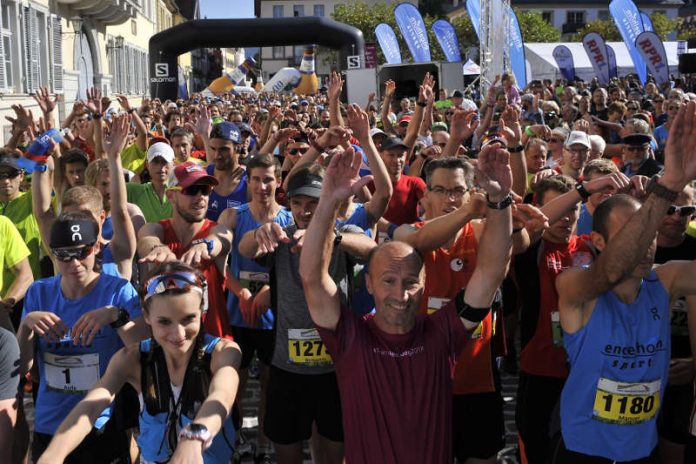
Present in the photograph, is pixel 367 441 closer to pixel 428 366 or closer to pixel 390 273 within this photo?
pixel 428 366

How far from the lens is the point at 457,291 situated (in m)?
3.64

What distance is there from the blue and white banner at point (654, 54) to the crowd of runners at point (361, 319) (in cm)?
1666

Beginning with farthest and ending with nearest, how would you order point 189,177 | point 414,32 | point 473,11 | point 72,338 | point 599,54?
point 414,32
point 599,54
point 473,11
point 189,177
point 72,338

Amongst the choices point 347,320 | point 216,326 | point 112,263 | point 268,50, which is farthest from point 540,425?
point 268,50

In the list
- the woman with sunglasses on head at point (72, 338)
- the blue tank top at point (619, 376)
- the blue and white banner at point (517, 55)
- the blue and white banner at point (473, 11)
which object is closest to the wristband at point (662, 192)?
the blue tank top at point (619, 376)

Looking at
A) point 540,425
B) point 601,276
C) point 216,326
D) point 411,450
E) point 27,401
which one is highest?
point 601,276

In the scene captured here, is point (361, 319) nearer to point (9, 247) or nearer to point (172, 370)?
point (172, 370)

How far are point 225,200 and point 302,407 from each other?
232 centimetres

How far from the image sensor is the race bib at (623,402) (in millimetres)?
2811

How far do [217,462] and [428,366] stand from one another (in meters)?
0.90

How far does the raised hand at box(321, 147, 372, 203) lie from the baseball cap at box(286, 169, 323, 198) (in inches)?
31.4

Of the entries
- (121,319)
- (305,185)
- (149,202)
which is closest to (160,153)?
(149,202)

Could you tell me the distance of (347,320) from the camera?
2.85 meters

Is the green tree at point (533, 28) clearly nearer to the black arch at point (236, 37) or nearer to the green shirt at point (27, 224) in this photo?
the black arch at point (236, 37)
